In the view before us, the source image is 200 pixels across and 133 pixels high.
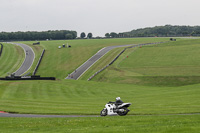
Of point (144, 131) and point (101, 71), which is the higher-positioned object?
point (144, 131)

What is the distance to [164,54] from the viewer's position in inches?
3878

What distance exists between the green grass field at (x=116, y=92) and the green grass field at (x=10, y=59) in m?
7.93

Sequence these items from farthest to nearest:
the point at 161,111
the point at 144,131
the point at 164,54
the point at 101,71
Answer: the point at 164,54 < the point at 101,71 < the point at 161,111 < the point at 144,131

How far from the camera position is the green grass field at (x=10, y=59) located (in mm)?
98738

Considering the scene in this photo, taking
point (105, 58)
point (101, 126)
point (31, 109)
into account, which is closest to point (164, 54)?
point (105, 58)

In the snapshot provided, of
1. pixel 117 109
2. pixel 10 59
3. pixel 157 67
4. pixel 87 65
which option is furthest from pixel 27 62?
pixel 117 109

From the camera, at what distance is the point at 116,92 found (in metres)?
51.4

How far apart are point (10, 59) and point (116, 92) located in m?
71.9


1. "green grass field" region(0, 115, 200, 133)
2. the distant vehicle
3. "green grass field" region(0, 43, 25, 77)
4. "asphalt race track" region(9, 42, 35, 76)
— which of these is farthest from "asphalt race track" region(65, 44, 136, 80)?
"green grass field" region(0, 115, 200, 133)

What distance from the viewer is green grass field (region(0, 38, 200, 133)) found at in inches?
797

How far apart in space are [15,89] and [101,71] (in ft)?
118

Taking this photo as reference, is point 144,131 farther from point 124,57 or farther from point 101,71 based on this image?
point 124,57

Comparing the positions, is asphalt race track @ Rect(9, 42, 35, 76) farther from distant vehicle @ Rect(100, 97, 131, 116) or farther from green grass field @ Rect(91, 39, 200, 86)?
distant vehicle @ Rect(100, 97, 131, 116)

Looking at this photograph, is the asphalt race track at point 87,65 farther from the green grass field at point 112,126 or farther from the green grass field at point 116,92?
the green grass field at point 112,126
